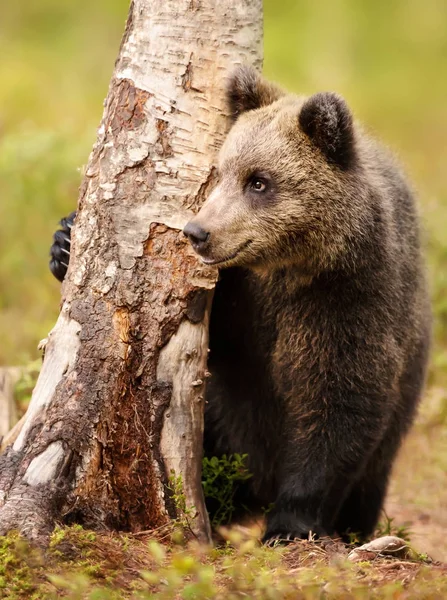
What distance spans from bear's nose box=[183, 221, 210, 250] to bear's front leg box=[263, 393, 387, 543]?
4.28 ft

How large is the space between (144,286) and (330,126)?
1.32 meters

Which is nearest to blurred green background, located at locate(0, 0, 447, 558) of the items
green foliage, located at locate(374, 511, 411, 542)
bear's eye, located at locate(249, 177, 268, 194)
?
green foliage, located at locate(374, 511, 411, 542)

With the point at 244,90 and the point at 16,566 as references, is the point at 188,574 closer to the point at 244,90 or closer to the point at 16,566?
the point at 16,566

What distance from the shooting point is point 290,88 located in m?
15.0

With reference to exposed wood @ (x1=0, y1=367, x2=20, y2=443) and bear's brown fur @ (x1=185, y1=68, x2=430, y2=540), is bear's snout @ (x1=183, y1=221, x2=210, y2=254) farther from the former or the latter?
exposed wood @ (x1=0, y1=367, x2=20, y2=443)

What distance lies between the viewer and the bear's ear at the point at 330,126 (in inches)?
188

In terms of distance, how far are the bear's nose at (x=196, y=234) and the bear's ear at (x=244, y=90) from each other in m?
0.84

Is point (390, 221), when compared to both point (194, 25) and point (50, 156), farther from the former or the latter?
point (50, 156)

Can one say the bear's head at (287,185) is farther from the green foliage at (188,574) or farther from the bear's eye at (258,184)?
the green foliage at (188,574)

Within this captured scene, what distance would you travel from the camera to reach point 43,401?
4.62 metres

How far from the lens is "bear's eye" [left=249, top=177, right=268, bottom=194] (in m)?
4.97

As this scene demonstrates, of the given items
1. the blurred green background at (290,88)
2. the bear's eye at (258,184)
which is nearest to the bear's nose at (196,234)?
the bear's eye at (258,184)

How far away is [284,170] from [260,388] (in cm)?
151

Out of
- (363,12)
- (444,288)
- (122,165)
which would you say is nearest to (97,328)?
(122,165)
